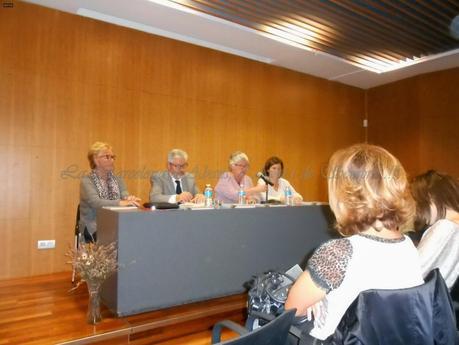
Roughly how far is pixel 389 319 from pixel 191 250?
1.89 meters

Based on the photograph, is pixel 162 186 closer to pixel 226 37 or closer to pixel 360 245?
pixel 226 37

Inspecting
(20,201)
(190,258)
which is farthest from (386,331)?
(20,201)

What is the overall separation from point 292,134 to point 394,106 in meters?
2.12

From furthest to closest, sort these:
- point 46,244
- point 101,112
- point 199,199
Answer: point 101,112 → point 46,244 → point 199,199

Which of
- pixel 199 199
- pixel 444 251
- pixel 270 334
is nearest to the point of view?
pixel 270 334

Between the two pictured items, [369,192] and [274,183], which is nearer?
[369,192]

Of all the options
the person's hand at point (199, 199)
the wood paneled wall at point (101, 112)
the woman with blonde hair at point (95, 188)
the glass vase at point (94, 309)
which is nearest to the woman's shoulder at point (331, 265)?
the glass vase at point (94, 309)

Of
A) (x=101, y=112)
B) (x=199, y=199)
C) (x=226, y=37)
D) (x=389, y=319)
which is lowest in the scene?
(x=389, y=319)

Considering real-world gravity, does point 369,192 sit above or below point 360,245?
above

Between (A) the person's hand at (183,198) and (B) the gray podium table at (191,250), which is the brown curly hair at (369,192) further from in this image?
(A) the person's hand at (183,198)

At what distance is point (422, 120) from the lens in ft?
19.4

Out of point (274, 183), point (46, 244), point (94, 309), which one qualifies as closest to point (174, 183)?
point (274, 183)

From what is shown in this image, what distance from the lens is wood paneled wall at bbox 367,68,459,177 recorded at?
5.56 m

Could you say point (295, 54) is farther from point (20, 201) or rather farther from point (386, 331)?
point (386, 331)
